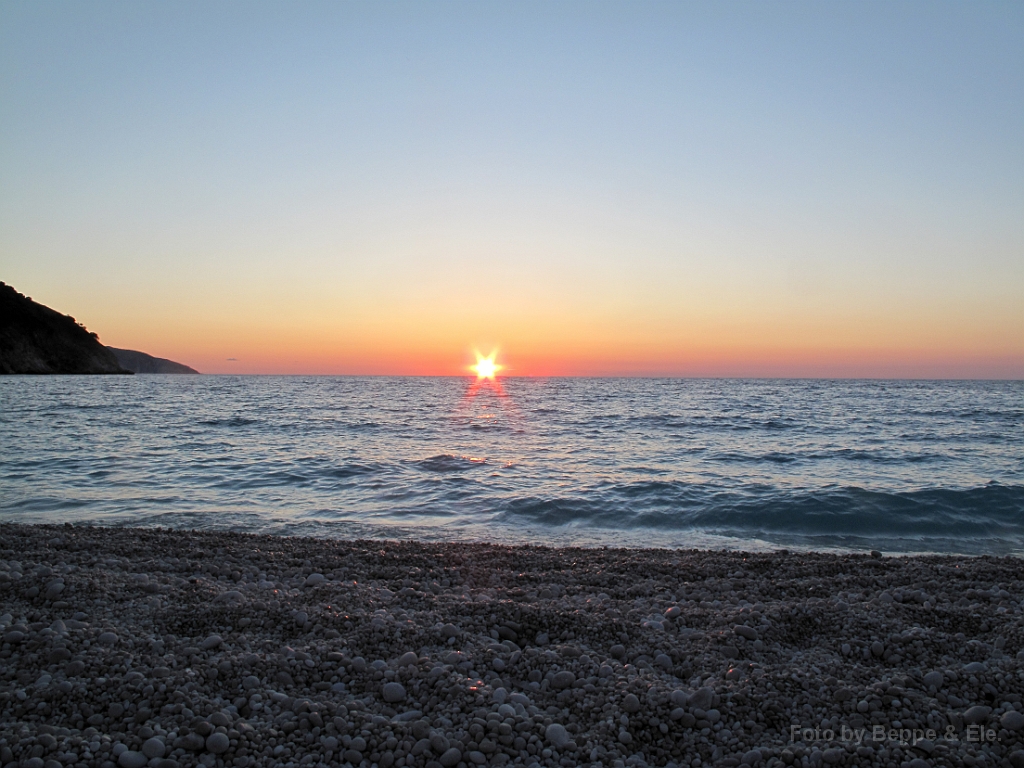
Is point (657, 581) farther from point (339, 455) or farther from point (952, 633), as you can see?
point (339, 455)

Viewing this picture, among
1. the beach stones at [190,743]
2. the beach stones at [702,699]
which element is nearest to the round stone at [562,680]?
the beach stones at [702,699]

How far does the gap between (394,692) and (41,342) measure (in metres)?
97.0

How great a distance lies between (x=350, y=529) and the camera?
30.4ft

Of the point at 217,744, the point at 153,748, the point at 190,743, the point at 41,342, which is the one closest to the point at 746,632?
the point at 217,744

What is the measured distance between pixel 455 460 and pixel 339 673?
38.6ft

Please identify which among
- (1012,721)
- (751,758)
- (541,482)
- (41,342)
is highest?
(41,342)

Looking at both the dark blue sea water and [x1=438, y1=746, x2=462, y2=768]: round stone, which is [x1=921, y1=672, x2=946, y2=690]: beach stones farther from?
the dark blue sea water

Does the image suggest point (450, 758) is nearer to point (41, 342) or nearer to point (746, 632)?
point (746, 632)

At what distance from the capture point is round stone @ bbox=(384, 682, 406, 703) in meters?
3.36

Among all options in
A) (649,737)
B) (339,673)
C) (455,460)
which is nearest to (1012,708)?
(649,737)

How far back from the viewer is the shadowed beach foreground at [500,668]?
2.89 metres

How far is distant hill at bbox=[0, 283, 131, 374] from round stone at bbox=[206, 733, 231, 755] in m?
90.5

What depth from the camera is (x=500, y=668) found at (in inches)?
148

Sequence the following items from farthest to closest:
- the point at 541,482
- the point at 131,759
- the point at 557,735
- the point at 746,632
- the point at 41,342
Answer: the point at 41,342 → the point at 541,482 → the point at 746,632 → the point at 557,735 → the point at 131,759
